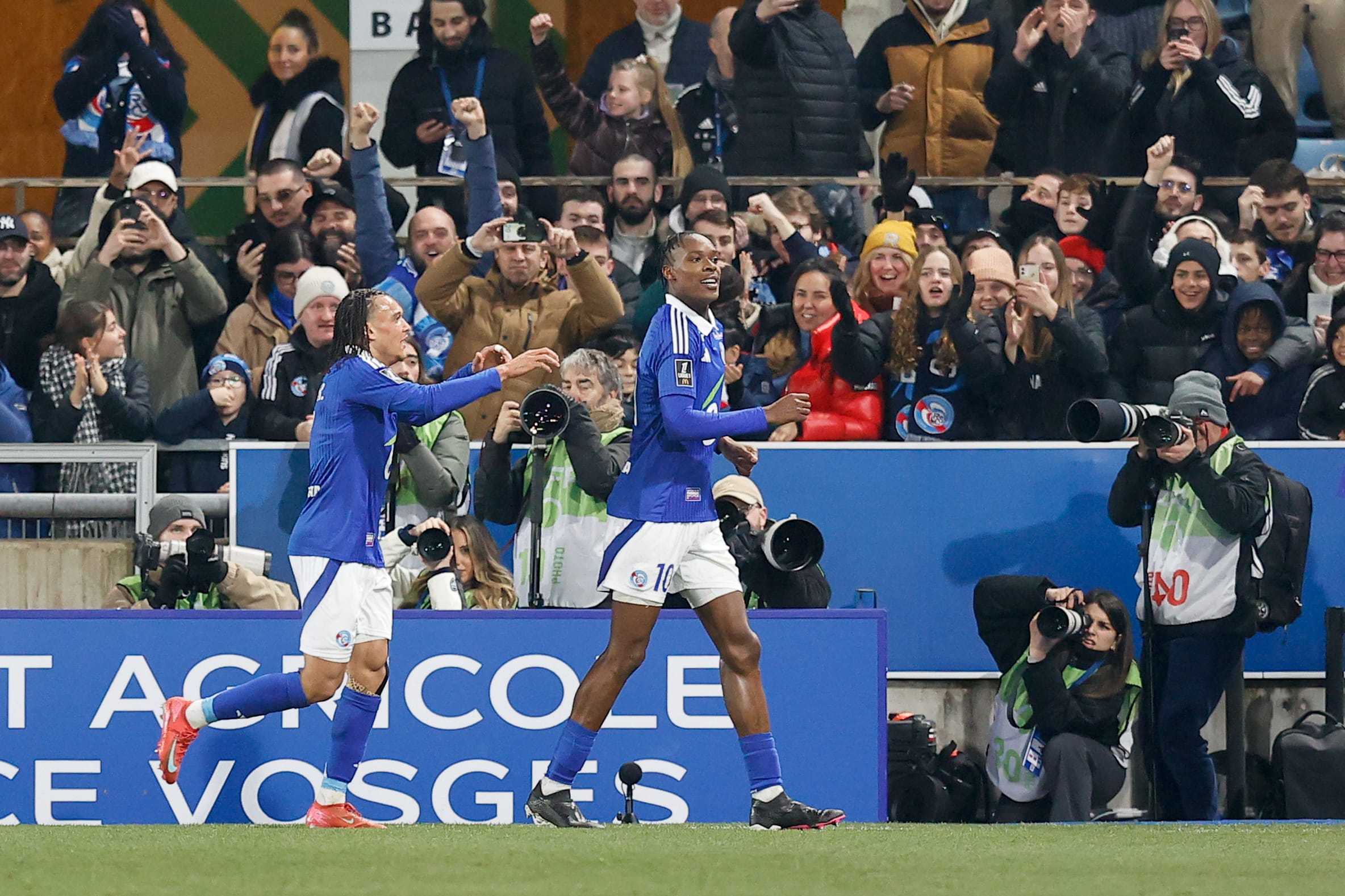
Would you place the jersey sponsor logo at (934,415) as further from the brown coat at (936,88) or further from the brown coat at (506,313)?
the brown coat at (936,88)

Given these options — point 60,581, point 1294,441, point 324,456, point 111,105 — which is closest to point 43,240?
point 111,105

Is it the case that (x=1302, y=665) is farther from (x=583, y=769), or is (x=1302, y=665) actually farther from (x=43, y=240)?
(x=43, y=240)

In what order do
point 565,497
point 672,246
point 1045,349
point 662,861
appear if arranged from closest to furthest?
point 662,861
point 672,246
point 565,497
point 1045,349

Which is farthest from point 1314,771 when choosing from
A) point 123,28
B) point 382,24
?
point 382,24

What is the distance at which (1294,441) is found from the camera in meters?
Result: 9.70

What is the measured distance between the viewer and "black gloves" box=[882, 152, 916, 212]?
11.0 m

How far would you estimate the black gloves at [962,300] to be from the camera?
9.80 meters

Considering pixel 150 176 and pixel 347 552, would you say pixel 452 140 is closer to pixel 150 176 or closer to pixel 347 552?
pixel 150 176

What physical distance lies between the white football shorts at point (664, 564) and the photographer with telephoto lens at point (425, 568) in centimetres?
164

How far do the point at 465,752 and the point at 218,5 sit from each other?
27.8 ft

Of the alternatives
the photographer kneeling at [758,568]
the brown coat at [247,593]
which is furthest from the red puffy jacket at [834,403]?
the brown coat at [247,593]

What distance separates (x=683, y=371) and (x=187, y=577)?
2.70m

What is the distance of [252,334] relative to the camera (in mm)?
10516

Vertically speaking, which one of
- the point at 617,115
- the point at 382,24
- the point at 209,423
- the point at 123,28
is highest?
the point at 382,24
